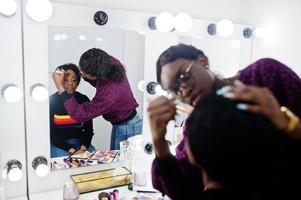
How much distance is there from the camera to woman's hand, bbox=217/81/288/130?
51cm

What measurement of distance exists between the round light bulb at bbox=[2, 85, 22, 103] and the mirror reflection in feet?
0.44

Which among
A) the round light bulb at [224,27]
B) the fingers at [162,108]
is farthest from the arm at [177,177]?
the round light bulb at [224,27]

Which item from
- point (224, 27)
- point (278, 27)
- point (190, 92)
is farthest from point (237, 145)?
point (278, 27)

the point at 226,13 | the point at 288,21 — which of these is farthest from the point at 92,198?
the point at 288,21

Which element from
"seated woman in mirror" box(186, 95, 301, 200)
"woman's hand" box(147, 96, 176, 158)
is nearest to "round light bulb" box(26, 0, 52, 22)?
"woman's hand" box(147, 96, 176, 158)

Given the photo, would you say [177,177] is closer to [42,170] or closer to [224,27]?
[42,170]

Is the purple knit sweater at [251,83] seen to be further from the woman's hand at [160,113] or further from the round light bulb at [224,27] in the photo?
the round light bulb at [224,27]

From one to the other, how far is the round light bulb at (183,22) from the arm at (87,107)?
0.50 m

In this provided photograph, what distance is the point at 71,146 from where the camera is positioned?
50.9 inches

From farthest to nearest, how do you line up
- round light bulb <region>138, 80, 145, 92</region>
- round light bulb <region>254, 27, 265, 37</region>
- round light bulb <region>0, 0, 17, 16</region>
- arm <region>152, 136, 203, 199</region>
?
round light bulb <region>254, 27, 265, 37</region>
round light bulb <region>138, 80, 145, 92</region>
round light bulb <region>0, 0, 17, 16</region>
arm <region>152, 136, 203, 199</region>

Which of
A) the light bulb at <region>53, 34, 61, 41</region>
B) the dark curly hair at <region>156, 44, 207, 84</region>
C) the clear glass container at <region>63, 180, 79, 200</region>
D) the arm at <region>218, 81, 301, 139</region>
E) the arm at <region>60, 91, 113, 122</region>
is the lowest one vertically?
the clear glass container at <region>63, 180, 79, 200</region>

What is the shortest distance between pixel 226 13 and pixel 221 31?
12 cm

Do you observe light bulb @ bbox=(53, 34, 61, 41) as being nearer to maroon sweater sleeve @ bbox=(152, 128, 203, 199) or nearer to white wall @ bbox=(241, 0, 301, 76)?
maroon sweater sleeve @ bbox=(152, 128, 203, 199)

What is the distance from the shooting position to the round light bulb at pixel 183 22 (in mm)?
1439
